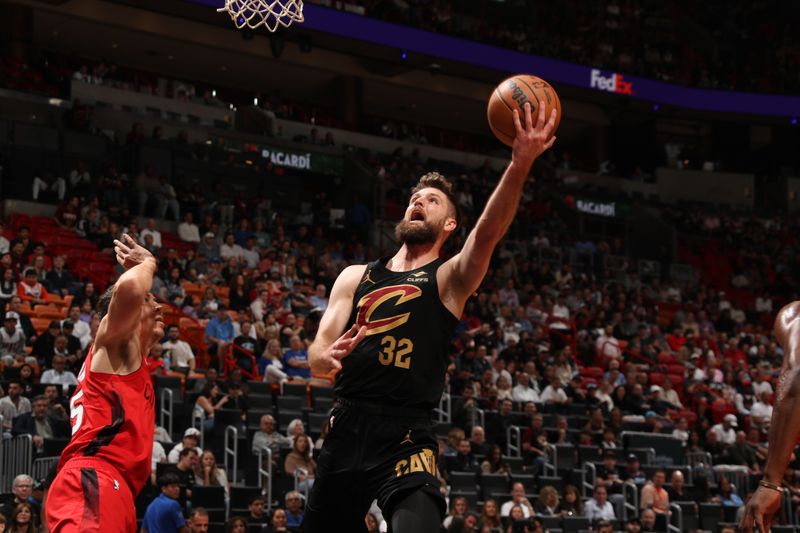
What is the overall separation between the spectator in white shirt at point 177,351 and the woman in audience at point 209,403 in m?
0.98

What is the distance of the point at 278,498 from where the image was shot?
13.6 metres

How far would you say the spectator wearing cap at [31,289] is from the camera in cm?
1592

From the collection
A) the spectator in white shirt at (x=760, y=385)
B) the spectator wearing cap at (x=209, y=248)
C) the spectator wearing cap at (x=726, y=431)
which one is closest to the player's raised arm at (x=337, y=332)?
the spectator wearing cap at (x=209, y=248)

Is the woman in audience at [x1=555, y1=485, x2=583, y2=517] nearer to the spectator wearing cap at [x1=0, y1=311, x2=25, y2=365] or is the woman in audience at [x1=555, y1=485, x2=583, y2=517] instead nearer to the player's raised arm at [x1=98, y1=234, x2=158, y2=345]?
the spectator wearing cap at [x1=0, y1=311, x2=25, y2=365]

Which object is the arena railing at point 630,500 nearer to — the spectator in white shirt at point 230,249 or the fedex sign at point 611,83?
the spectator in white shirt at point 230,249

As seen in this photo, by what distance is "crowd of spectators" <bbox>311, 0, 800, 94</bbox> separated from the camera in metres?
33.4

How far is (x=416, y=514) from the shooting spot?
4.82 m

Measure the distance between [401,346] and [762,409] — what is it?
696 inches

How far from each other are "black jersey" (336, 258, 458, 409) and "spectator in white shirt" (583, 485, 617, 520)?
10787 millimetres

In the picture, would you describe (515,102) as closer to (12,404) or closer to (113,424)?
(113,424)

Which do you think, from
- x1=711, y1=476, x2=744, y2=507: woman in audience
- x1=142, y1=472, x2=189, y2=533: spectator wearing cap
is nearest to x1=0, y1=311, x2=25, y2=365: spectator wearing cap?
x1=142, y1=472, x2=189, y2=533: spectator wearing cap

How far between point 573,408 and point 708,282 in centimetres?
1465

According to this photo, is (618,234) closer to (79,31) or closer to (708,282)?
(708,282)

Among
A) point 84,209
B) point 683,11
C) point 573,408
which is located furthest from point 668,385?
point 683,11
